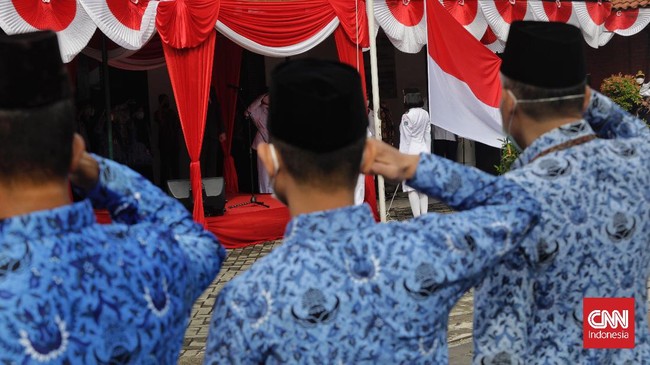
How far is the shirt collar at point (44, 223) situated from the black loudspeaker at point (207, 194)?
8.11m

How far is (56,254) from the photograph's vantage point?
150 cm

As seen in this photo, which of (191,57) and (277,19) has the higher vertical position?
(277,19)

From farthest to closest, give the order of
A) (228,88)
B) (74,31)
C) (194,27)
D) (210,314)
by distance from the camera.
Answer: (228,88) < (194,27) < (74,31) < (210,314)

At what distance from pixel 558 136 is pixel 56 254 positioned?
122 centimetres

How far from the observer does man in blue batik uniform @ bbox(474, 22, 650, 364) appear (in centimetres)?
206

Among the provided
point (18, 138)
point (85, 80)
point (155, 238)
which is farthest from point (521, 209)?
point (85, 80)

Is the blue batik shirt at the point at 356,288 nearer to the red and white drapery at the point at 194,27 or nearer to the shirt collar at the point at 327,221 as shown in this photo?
the shirt collar at the point at 327,221

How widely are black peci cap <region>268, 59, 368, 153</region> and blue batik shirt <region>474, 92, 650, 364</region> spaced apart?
23.4 inches

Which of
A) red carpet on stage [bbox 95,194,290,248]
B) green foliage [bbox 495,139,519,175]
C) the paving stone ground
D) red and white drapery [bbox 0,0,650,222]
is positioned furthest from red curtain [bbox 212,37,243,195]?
green foliage [bbox 495,139,519,175]

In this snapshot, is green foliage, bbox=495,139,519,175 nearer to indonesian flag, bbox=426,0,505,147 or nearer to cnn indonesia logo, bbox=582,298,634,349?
indonesian flag, bbox=426,0,505,147

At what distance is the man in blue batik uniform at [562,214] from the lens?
6.76ft

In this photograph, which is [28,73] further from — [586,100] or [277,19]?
[277,19]

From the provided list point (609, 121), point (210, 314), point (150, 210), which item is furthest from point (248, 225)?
point (150, 210)

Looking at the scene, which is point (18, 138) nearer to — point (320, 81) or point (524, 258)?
point (320, 81)
